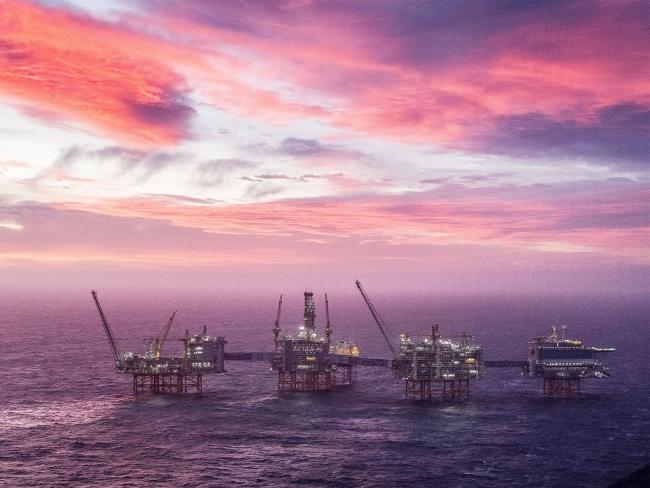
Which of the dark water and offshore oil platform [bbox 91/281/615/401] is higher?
offshore oil platform [bbox 91/281/615/401]

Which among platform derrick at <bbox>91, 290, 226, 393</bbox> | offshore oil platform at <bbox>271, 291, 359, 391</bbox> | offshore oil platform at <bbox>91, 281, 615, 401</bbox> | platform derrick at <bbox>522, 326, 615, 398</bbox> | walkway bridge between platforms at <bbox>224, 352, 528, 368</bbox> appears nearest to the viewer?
offshore oil platform at <bbox>91, 281, 615, 401</bbox>

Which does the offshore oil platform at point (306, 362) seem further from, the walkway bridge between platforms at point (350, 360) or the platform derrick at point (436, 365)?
the platform derrick at point (436, 365)

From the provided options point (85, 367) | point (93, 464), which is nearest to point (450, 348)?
point (93, 464)

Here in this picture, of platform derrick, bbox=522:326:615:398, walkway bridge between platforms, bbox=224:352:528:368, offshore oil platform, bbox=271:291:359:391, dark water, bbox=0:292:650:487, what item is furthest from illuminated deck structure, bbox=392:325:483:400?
offshore oil platform, bbox=271:291:359:391

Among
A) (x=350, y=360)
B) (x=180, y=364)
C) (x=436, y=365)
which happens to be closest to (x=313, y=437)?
(x=436, y=365)

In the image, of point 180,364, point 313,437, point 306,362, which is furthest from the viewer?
point 306,362

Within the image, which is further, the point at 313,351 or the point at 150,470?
the point at 313,351

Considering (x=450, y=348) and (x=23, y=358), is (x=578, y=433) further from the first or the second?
(x=23, y=358)

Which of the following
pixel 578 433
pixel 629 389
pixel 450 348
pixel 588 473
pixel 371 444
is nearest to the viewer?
pixel 588 473

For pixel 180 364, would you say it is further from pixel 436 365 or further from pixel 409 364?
pixel 436 365

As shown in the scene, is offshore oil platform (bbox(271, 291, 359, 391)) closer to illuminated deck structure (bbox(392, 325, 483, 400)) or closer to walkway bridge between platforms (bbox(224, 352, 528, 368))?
walkway bridge between platforms (bbox(224, 352, 528, 368))

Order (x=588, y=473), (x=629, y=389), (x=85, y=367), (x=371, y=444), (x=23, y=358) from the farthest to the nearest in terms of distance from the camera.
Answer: (x=23, y=358), (x=85, y=367), (x=629, y=389), (x=371, y=444), (x=588, y=473)
